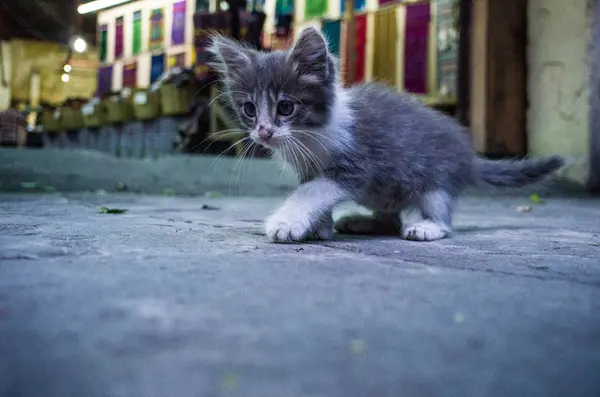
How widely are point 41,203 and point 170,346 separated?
2.48 metres

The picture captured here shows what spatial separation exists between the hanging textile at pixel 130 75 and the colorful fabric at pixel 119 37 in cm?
25

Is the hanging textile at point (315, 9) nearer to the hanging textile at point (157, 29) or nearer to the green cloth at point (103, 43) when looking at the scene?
the hanging textile at point (157, 29)

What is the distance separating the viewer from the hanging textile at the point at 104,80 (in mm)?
9736

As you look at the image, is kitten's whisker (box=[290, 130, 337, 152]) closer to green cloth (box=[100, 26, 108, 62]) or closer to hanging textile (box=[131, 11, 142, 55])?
hanging textile (box=[131, 11, 142, 55])

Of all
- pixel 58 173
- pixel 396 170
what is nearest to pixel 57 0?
pixel 58 173

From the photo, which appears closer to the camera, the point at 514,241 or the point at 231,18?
the point at 514,241

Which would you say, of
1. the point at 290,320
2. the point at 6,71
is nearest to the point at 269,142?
the point at 290,320

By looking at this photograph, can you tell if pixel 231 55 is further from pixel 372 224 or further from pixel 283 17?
pixel 283 17

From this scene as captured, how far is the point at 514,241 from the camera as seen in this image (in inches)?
71.6

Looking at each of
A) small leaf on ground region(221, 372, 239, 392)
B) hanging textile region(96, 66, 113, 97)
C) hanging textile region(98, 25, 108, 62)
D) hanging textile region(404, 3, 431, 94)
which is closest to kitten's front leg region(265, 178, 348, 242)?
small leaf on ground region(221, 372, 239, 392)

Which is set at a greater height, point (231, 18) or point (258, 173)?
point (231, 18)

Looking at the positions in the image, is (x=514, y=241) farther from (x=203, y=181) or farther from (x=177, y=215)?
(x=203, y=181)

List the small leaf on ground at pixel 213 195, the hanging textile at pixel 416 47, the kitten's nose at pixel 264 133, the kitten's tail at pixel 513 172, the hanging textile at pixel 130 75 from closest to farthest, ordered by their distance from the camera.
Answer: the kitten's nose at pixel 264 133
the kitten's tail at pixel 513 172
the small leaf on ground at pixel 213 195
the hanging textile at pixel 416 47
the hanging textile at pixel 130 75

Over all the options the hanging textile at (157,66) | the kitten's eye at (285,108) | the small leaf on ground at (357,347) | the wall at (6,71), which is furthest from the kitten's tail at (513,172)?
the wall at (6,71)
